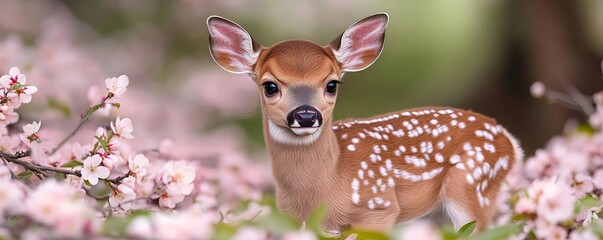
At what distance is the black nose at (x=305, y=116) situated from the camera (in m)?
2.40

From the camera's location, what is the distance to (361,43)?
266 centimetres

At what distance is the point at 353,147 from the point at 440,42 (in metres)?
7.36

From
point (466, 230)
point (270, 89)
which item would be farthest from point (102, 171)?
point (466, 230)

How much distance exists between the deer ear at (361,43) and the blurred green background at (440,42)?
3.25 m

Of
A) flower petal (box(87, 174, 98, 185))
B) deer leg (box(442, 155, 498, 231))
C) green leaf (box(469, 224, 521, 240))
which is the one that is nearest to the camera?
green leaf (box(469, 224, 521, 240))

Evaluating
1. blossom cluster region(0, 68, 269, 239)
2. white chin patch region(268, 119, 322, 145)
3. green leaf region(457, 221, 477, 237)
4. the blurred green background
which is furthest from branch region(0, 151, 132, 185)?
the blurred green background

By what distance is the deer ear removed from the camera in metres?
2.62

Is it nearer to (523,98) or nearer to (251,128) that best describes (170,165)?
(523,98)

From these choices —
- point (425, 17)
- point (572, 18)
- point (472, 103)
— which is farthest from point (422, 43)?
point (572, 18)

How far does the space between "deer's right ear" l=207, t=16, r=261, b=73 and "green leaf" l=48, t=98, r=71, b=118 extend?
1370 millimetres

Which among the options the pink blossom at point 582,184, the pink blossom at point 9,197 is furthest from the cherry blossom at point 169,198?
the pink blossom at point 582,184

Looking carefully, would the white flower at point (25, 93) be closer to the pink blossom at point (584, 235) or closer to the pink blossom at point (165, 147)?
the pink blossom at point (165, 147)

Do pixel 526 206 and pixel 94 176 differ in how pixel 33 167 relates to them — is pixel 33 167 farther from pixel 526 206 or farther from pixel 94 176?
pixel 526 206

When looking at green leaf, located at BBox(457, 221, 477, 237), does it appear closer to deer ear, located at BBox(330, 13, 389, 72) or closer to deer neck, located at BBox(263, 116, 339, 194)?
deer neck, located at BBox(263, 116, 339, 194)
